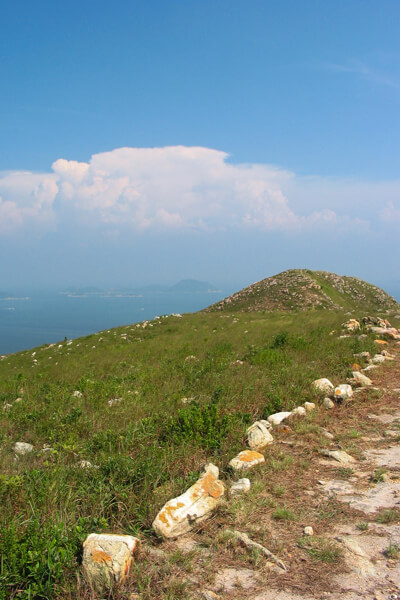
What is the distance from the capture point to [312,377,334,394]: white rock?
8.67 m

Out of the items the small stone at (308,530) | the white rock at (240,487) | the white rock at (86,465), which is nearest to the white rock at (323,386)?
the white rock at (240,487)

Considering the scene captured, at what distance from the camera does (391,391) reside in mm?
9117

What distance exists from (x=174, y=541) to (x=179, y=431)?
8.08ft

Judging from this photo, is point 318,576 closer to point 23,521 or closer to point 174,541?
point 174,541

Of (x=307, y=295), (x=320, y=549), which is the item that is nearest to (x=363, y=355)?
(x=320, y=549)

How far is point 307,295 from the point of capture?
41750mm

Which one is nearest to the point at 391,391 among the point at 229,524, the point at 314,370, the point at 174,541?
the point at 314,370

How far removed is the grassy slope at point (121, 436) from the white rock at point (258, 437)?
18 cm

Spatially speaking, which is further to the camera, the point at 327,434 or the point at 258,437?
the point at 327,434

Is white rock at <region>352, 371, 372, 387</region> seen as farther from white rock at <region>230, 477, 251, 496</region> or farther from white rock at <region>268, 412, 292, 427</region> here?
white rock at <region>230, 477, 251, 496</region>

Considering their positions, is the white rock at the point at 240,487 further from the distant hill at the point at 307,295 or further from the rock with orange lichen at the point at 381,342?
the distant hill at the point at 307,295

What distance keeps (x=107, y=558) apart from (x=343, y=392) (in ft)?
20.9

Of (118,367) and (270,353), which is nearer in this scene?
(270,353)

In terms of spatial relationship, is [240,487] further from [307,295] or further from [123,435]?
[307,295]
